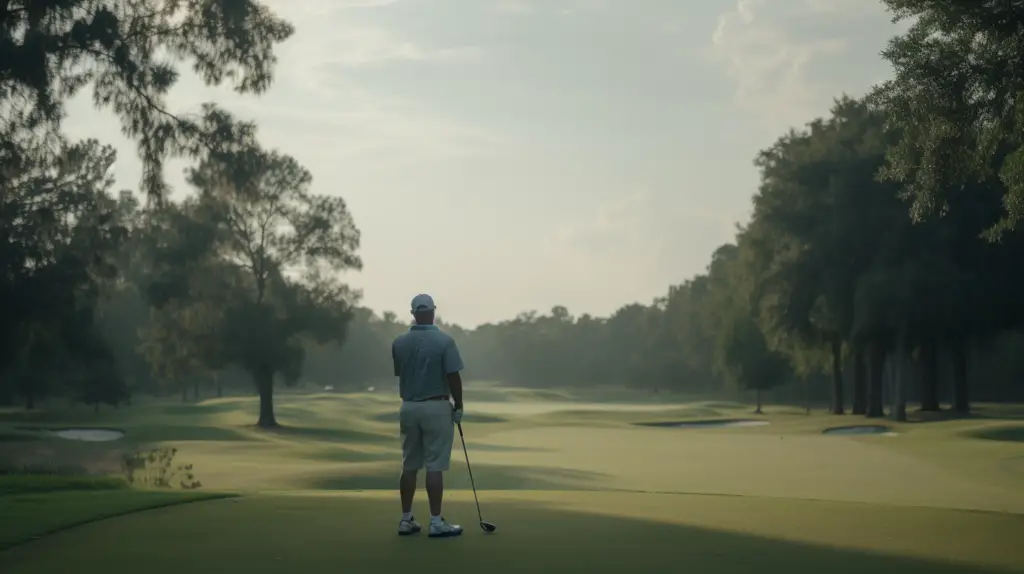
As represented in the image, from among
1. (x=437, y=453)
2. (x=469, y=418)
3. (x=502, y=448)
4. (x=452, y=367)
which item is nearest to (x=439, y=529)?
(x=437, y=453)

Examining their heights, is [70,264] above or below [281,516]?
above

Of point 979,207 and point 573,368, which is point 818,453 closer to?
point 979,207

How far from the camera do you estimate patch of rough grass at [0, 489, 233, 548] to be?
10.9m

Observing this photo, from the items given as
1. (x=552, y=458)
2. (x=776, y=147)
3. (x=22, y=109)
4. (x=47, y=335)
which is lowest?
(x=552, y=458)

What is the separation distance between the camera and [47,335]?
47344 mm

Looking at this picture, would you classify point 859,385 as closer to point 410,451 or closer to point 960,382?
point 960,382

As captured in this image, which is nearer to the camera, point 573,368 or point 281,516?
point 281,516

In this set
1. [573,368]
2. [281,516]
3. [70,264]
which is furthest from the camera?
[573,368]

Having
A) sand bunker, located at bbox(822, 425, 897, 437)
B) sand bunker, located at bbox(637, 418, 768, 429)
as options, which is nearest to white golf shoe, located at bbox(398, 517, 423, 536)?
sand bunker, located at bbox(822, 425, 897, 437)

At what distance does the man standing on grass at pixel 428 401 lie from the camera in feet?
34.3

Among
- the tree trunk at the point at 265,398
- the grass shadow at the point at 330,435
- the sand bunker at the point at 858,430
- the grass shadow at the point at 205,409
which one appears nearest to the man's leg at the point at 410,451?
the sand bunker at the point at 858,430

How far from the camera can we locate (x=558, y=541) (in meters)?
10.2

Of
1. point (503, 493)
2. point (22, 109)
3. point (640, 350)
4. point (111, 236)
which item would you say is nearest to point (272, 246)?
point (111, 236)

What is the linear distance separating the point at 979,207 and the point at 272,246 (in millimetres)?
30656
